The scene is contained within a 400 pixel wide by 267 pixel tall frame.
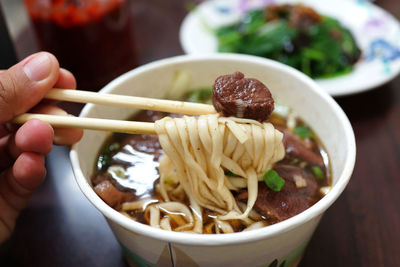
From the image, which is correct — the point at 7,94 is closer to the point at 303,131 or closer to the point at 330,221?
the point at 303,131

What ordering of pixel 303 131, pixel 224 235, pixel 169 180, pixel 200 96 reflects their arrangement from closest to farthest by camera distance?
pixel 224 235 → pixel 169 180 → pixel 303 131 → pixel 200 96

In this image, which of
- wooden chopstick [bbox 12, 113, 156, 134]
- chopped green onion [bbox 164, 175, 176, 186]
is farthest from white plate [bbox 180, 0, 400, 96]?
wooden chopstick [bbox 12, 113, 156, 134]

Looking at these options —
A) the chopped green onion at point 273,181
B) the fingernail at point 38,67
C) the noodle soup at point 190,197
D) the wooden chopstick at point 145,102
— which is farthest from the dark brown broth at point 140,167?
the fingernail at point 38,67

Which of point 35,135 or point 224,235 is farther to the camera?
point 35,135

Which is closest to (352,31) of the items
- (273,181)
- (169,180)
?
(273,181)

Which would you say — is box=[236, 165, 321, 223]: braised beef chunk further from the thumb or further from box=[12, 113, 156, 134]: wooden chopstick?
the thumb

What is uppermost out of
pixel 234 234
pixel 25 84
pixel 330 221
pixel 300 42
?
pixel 25 84

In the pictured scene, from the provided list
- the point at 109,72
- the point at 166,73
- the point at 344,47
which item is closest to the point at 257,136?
the point at 166,73

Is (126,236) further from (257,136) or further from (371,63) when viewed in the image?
(371,63)
